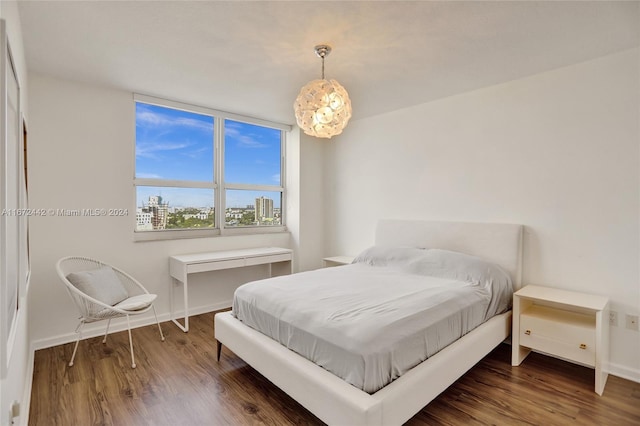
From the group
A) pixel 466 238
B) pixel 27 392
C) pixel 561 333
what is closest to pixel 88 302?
pixel 27 392

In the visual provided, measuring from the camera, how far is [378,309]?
2.09 meters

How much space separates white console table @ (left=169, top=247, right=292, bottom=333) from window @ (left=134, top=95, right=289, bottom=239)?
1.23 ft

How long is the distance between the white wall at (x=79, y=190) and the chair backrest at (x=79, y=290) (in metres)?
0.10

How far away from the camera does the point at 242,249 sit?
4.23 metres

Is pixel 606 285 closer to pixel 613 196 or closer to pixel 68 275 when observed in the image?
pixel 613 196

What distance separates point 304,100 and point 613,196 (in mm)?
2445

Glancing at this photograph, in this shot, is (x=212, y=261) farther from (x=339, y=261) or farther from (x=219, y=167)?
(x=339, y=261)

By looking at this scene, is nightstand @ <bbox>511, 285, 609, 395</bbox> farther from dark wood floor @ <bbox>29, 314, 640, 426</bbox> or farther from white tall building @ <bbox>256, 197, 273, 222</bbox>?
white tall building @ <bbox>256, 197, 273, 222</bbox>

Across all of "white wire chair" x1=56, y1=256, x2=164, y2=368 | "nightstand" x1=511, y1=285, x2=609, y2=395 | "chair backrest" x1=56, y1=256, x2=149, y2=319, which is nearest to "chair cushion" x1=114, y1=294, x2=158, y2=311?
"white wire chair" x1=56, y1=256, x2=164, y2=368

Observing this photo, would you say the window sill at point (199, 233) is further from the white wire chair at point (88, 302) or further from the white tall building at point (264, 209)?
the white wire chair at point (88, 302)

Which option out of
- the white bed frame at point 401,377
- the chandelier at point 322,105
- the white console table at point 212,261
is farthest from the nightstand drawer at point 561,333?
the white console table at point 212,261

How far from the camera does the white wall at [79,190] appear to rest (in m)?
2.90

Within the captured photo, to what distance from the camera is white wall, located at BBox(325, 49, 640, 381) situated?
2.47 metres

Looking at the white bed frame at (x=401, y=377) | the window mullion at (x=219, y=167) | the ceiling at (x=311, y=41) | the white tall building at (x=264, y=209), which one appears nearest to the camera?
the white bed frame at (x=401, y=377)
